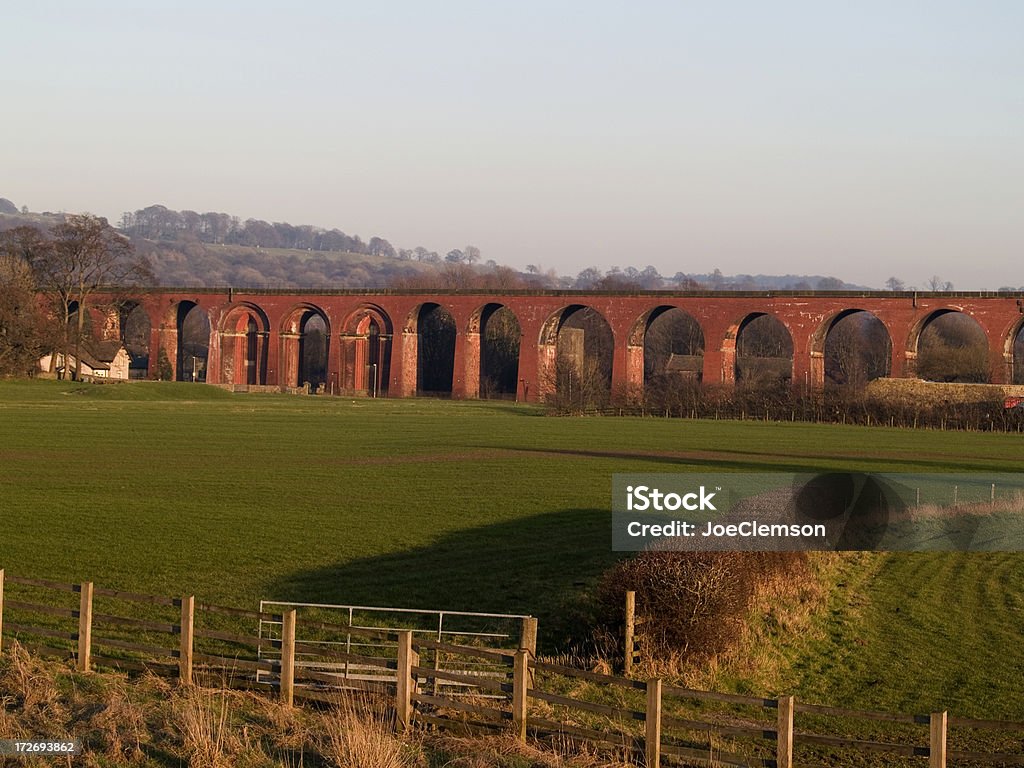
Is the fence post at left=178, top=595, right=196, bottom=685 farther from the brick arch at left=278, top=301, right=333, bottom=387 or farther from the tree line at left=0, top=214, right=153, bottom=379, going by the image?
the brick arch at left=278, top=301, right=333, bottom=387

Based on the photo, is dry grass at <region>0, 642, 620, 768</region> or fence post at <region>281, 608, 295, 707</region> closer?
dry grass at <region>0, 642, 620, 768</region>

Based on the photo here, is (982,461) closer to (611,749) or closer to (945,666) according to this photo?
(945,666)

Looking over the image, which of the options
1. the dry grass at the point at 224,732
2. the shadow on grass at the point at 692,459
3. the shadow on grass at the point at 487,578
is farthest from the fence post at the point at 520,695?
the shadow on grass at the point at 692,459

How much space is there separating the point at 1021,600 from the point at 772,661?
5227 mm

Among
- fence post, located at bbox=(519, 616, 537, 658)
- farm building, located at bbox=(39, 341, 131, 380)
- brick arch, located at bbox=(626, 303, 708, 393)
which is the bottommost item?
farm building, located at bbox=(39, 341, 131, 380)

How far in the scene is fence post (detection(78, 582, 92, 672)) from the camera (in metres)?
11.3

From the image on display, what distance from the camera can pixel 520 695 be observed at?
9.71 meters

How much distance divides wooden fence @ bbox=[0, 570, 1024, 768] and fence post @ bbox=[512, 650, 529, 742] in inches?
0.4

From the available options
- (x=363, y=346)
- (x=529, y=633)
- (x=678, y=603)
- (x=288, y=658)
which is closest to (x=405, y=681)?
(x=288, y=658)

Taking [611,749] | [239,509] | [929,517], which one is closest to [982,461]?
[929,517]

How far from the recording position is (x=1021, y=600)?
56.3 ft

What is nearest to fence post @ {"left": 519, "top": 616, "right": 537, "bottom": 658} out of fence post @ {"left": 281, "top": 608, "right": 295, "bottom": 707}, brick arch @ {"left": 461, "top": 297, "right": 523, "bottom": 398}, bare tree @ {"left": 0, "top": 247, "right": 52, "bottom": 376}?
fence post @ {"left": 281, "top": 608, "right": 295, "bottom": 707}

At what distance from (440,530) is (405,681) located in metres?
10.7

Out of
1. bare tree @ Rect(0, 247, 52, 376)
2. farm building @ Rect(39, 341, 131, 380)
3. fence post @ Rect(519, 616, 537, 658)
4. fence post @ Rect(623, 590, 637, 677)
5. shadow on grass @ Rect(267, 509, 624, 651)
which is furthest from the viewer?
farm building @ Rect(39, 341, 131, 380)
